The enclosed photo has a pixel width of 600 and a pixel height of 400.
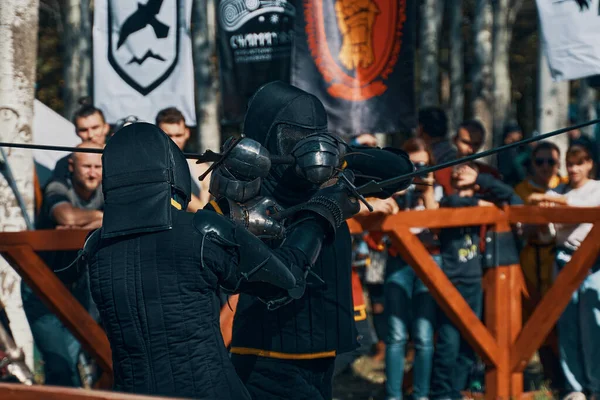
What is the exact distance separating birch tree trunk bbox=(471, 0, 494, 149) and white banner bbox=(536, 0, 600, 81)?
358 inches

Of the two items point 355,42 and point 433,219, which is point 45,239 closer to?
point 433,219

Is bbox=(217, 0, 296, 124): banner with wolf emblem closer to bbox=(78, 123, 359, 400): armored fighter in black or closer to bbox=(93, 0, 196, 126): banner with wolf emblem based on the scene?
bbox=(93, 0, 196, 126): banner with wolf emblem

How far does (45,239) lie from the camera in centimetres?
582

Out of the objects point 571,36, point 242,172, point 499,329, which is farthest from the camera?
point 571,36

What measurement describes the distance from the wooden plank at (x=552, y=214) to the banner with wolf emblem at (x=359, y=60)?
1572mm

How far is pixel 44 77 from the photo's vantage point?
30.3 meters

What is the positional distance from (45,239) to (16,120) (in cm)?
144

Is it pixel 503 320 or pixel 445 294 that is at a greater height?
pixel 445 294

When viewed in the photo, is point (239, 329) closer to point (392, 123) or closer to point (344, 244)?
point (344, 244)

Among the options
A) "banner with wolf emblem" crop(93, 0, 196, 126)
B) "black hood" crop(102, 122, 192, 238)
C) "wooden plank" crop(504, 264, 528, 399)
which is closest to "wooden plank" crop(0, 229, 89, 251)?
"banner with wolf emblem" crop(93, 0, 196, 126)

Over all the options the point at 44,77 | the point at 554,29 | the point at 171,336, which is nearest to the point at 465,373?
the point at 554,29

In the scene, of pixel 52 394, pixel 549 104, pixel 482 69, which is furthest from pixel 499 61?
pixel 52 394

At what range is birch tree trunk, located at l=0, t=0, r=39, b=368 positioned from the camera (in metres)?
6.89

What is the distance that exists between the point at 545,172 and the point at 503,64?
11.6 metres
